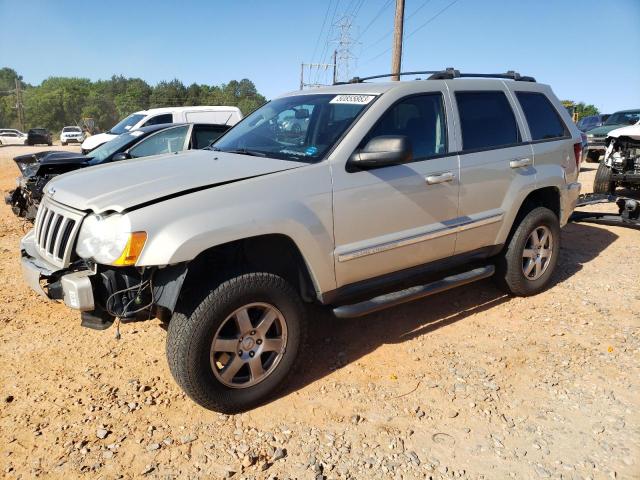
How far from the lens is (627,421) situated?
2.94m

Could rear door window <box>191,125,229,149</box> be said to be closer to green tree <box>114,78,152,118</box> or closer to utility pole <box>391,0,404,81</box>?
utility pole <box>391,0,404,81</box>

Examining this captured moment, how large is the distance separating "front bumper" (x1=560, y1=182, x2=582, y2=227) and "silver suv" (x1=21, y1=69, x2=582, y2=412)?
0.54 metres

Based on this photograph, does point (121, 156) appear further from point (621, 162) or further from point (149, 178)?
point (621, 162)

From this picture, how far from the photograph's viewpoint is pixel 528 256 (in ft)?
15.4

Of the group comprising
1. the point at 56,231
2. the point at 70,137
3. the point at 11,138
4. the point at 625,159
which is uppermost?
the point at 56,231

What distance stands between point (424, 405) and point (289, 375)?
87 cm

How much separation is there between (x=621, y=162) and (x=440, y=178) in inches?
278

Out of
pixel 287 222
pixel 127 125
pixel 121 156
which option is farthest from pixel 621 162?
pixel 127 125

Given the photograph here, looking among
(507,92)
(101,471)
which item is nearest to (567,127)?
(507,92)

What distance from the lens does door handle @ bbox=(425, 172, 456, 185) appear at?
365cm

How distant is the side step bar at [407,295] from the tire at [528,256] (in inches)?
11.7

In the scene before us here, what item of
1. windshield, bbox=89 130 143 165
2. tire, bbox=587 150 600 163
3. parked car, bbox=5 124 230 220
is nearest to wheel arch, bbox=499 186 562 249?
parked car, bbox=5 124 230 220

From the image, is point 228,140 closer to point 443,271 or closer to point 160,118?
point 443,271

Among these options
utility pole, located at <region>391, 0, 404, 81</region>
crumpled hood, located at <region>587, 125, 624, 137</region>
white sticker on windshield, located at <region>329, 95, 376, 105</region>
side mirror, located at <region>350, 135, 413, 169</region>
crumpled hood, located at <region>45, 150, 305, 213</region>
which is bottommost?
crumpled hood, located at <region>587, 125, 624, 137</region>
